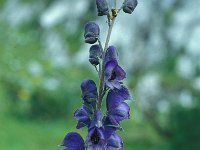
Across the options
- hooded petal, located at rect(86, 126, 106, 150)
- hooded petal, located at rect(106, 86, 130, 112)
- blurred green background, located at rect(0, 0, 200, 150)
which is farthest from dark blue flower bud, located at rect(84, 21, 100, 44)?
blurred green background, located at rect(0, 0, 200, 150)

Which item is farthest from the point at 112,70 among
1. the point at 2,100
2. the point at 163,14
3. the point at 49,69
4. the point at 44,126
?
the point at 163,14

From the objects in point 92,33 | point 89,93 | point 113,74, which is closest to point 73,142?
point 89,93

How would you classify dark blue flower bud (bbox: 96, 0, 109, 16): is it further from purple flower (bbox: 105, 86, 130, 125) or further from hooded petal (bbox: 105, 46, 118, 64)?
purple flower (bbox: 105, 86, 130, 125)

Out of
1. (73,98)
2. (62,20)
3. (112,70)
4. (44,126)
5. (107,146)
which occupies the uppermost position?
(62,20)

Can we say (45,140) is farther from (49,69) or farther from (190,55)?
(190,55)

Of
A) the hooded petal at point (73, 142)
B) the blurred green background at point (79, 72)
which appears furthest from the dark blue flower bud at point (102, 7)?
the blurred green background at point (79, 72)

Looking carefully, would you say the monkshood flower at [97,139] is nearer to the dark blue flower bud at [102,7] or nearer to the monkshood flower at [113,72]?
the monkshood flower at [113,72]
